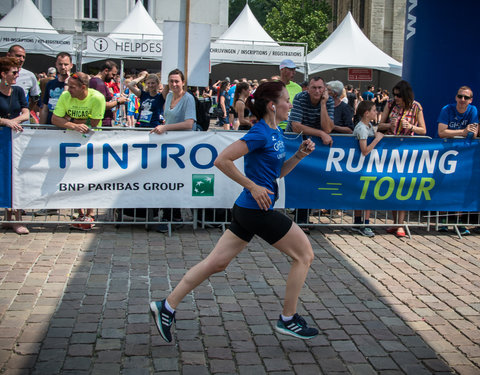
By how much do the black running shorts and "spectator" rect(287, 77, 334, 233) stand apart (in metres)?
3.73

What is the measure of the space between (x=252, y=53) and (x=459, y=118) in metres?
18.5

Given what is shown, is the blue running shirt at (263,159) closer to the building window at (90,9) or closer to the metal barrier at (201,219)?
the metal barrier at (201,219)

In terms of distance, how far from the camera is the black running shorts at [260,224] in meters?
4.53

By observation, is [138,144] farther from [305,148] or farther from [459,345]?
[459,345]

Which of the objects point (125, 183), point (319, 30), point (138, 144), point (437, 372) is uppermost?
point (319, 30)

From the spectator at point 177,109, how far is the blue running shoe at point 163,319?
12.0 ft

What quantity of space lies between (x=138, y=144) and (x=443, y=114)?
166 inches

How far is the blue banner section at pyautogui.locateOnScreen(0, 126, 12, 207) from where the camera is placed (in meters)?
7.79

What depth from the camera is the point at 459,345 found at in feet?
15.8

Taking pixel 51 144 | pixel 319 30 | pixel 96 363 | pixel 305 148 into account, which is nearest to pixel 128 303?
pixel 96 363

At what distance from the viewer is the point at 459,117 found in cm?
878

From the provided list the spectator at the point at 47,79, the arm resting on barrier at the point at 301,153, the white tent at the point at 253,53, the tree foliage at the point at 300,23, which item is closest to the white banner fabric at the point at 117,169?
the arm resting on barrier at the point at 301,153

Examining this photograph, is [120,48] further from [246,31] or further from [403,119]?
[403,119]

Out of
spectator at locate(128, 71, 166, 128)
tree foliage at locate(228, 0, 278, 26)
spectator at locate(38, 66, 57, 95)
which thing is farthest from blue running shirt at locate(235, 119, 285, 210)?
tree foliage at locate(228, 0, 278, 26)
